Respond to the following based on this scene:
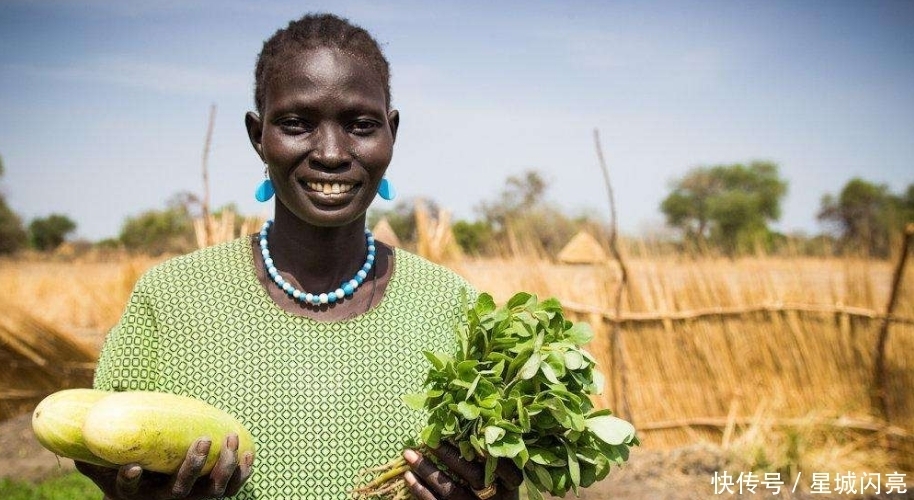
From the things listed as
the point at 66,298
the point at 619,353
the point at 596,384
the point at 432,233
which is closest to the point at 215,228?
the point at 432,233

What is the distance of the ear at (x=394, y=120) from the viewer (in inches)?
85.2

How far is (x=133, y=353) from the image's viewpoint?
6.19 ft

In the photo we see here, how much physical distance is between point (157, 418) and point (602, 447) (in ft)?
3.33

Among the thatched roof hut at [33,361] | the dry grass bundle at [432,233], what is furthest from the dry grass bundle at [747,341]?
the thatched roof hut at [33,361]

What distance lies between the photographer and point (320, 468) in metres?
1.91

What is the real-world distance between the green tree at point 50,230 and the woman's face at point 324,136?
45.7 m

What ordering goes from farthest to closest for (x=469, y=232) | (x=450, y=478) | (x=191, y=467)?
1. (x=469, y=232)
2. (x=450, y=478)
3. (x=191, y=467)

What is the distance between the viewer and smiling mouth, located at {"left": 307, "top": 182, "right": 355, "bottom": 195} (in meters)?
1.98

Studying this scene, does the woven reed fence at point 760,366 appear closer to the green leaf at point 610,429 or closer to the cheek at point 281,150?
the green leaf at point 610,429

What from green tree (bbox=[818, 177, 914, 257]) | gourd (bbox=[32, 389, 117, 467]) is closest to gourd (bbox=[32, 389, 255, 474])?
gourd (bbox=[32, 389, 117, 467])

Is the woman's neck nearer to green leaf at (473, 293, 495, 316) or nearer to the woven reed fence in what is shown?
green leaf at (473, 293, 495, 316)

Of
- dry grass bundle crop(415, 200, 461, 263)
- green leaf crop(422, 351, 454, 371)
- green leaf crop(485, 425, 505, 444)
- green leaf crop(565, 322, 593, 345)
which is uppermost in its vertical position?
green leaf crop(565, 322, 593, 345)

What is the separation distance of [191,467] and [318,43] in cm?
109

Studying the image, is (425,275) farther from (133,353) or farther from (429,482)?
(133,353)
